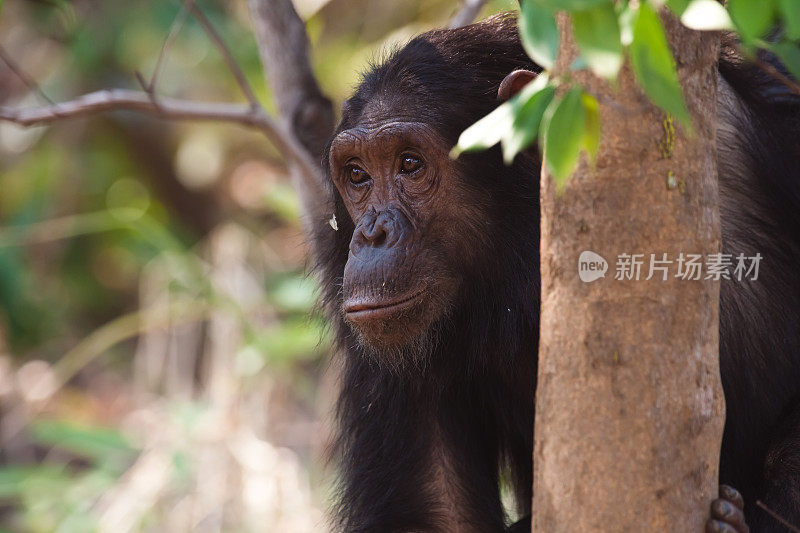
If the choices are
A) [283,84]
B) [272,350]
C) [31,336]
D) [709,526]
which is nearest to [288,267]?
[31,336]

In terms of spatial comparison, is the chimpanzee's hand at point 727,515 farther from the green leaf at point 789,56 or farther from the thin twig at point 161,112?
the thin twig at point 161,112

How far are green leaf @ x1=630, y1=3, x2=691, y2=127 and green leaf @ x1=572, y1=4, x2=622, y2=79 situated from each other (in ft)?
0.14

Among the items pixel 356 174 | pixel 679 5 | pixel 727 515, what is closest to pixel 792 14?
pixel 679 5

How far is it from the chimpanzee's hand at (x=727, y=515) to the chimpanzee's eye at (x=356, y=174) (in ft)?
4.65

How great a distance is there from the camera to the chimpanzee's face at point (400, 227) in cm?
280

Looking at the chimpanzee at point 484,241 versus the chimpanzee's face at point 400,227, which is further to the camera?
the chimpanzee at point 484,241

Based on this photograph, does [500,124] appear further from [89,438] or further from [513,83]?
[89,438]

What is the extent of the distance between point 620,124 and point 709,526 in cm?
88

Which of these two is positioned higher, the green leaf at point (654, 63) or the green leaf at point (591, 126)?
the green leaf at point (654, 63)

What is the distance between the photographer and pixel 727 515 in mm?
2186

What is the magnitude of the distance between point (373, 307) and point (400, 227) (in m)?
0.27

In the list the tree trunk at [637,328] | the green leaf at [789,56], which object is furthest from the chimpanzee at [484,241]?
the green leaf at [789,56]

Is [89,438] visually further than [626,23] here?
Yes

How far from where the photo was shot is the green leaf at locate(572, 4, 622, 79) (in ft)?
4.25
